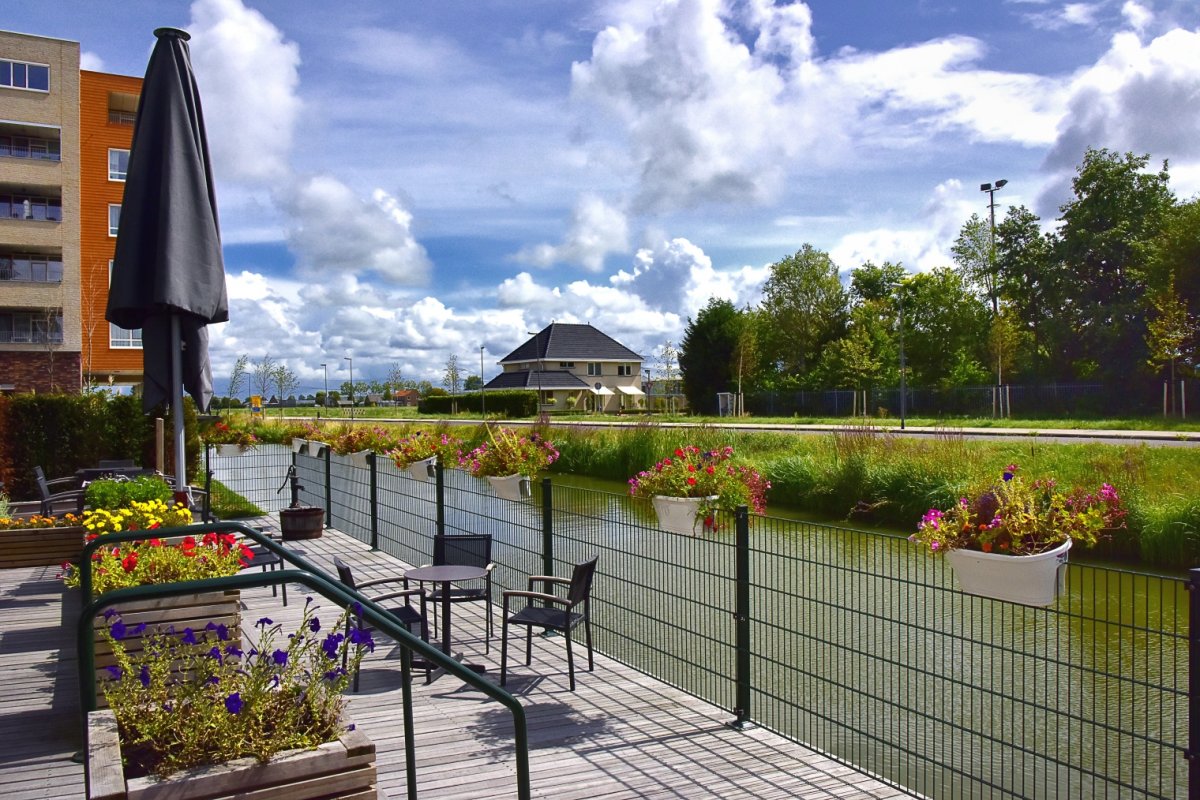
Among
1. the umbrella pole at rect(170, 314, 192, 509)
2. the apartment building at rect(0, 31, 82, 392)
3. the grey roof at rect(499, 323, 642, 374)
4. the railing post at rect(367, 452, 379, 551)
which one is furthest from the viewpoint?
the grey roof at rect(499, 323, 642, 374)

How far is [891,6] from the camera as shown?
8539mm

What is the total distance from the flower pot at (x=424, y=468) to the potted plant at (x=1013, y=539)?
6206 millimetres

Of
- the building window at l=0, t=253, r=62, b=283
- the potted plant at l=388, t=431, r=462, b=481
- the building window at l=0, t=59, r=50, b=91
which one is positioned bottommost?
the potted plant at l=388, t=431, r=462, b=481

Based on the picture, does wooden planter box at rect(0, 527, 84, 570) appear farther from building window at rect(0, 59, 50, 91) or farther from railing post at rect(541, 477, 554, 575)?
building window at rect(0, 59, 50, 91)

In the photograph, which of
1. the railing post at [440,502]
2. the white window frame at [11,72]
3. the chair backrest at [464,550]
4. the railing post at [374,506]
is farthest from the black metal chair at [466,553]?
the white window frame at [11,72]

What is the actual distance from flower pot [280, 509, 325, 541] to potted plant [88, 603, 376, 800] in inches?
341

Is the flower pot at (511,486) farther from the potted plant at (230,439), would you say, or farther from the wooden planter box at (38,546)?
the potted plant at (230,439)

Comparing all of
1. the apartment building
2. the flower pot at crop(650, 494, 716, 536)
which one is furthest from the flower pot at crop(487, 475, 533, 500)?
the apartment building

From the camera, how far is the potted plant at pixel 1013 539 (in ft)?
12.9

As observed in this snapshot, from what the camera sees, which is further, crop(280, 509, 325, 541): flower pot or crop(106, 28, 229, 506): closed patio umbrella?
crop(280, 509, 325, 541): flower pot

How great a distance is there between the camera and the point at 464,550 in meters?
6.51

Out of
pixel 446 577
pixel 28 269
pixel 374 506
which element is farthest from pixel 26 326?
pixel 446 577

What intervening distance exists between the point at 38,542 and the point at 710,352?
1784 inches

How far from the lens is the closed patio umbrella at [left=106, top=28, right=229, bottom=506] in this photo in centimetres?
665
